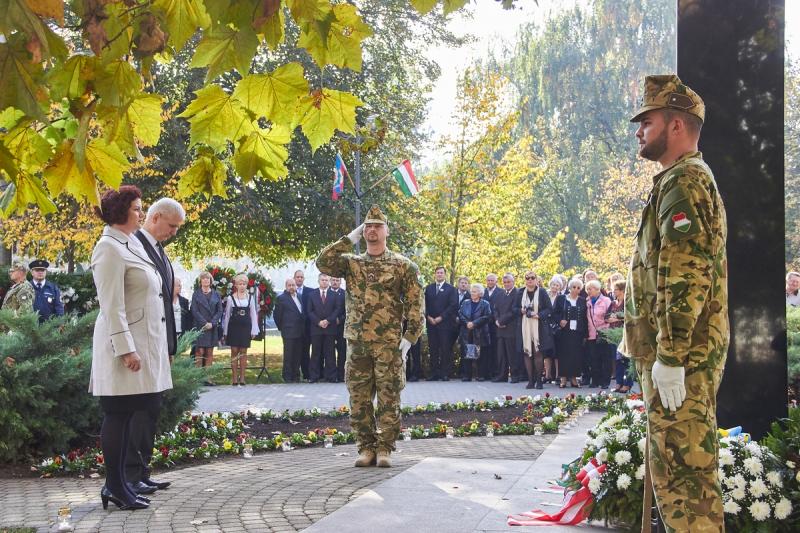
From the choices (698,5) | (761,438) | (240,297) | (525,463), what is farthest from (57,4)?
(240,297)

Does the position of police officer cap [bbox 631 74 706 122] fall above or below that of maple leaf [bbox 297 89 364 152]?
above

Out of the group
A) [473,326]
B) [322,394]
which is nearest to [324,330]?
[322,394]

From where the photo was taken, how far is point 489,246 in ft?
86.1

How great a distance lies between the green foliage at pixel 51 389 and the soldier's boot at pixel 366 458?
7.61ft

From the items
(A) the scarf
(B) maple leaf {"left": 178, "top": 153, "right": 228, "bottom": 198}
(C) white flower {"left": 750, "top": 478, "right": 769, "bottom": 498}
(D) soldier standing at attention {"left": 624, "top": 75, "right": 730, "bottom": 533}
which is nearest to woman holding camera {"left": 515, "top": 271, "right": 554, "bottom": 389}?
(A) the scarf

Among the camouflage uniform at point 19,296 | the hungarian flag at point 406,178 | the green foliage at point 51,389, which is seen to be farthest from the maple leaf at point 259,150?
the hungarian flag at point 406,178

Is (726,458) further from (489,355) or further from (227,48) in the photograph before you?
(489,355)

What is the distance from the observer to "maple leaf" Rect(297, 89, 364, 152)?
332cm

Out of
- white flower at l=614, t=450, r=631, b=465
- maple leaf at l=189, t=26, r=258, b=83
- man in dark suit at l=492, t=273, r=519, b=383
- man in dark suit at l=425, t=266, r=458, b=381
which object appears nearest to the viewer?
maple leaf at l=189, t=26, r=258, b=83

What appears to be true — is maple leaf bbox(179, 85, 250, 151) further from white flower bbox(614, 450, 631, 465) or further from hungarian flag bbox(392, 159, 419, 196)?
hungarian flag bbox(392, 159, 419, 196)

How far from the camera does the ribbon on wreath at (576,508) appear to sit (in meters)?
5.58

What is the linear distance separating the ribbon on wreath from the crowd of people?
11398 millimetres

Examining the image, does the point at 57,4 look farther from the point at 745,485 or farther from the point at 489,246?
→ the point at 489,246

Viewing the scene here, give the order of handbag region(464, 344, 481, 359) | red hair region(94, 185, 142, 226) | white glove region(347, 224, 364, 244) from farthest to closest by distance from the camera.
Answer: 1. handbag region(464, 344, 481, 359)
2. white glove region(347, 224, 364, 244)
3. red hair region(94, 185, 142, 226)
